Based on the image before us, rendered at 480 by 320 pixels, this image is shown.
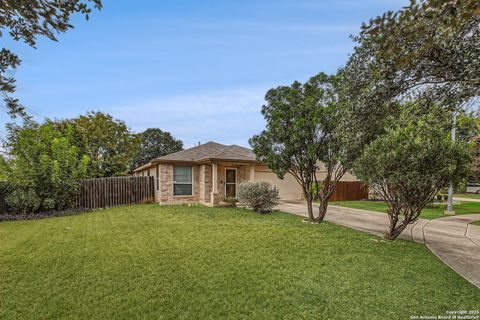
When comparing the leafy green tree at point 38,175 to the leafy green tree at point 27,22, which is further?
the leafy green tree at point 38,175

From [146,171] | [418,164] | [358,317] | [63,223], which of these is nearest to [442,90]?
[418,164]

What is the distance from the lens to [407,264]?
17.4 feet

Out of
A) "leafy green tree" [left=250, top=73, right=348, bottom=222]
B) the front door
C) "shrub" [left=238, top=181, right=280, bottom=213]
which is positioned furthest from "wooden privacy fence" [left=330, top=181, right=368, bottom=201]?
"leafy green tree" [left=250, top=73, right=348, bottom=222]

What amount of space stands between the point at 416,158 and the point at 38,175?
1485 centimetres

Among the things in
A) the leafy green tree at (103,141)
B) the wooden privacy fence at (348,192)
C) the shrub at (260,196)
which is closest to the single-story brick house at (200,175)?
the shrub at (260,196)

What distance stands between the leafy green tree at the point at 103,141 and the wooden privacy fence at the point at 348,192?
19.9 m

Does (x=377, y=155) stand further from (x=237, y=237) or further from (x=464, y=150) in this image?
(x=237, y=237)

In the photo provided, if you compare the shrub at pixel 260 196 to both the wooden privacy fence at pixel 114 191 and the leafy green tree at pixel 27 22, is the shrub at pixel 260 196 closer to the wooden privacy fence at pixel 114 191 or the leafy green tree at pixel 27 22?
the wooden privacy fence at pixel 114 191

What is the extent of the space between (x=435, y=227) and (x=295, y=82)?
23.7 ft

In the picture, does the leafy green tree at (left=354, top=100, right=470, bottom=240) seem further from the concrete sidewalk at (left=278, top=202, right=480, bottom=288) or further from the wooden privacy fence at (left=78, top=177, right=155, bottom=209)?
the wooden privacy fence at (left=78, top=177, right=155, bottom=209)

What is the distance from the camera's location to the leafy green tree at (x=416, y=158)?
19.9ft

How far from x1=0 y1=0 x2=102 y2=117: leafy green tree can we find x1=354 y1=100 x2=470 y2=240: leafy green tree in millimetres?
5993

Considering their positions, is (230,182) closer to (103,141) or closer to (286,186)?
(286,186)

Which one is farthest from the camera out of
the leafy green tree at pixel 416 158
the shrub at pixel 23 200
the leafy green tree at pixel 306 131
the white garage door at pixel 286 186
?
the white garage door at pixel 286 186
